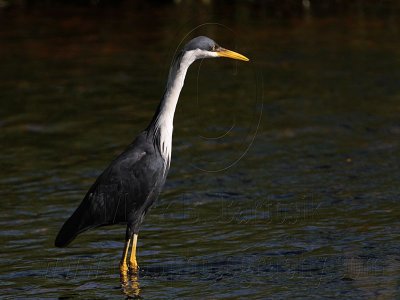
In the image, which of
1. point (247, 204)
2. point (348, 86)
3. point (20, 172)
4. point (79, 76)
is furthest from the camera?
point (79, 76)

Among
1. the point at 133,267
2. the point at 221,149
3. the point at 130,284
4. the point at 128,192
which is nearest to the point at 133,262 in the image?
the point at 133,267

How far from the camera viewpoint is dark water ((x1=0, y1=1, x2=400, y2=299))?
390 inches

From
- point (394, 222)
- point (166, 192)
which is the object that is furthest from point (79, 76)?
point (394, 222)

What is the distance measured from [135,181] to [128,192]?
127mm

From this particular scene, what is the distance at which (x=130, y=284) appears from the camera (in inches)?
378

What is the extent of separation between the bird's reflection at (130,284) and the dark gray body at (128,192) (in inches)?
17.9

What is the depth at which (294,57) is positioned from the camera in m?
20.1

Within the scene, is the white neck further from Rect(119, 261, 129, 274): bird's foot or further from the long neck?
Rect(119, 261, 129, 274): bird's foot

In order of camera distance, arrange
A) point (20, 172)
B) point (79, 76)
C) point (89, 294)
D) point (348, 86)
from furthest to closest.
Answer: point (79, 76), point (348, 86), point (20, 172), point (89, 294)

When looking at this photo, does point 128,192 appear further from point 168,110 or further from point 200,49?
point 200,49

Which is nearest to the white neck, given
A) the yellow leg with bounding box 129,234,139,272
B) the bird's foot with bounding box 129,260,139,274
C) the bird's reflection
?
the yellow leg with bounding box 129,234,139,272

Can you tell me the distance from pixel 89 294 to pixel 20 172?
470 cm

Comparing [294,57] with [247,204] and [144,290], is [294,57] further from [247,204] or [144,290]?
[144,290]

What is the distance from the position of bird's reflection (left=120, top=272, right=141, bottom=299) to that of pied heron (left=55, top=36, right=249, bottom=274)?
14 cm
